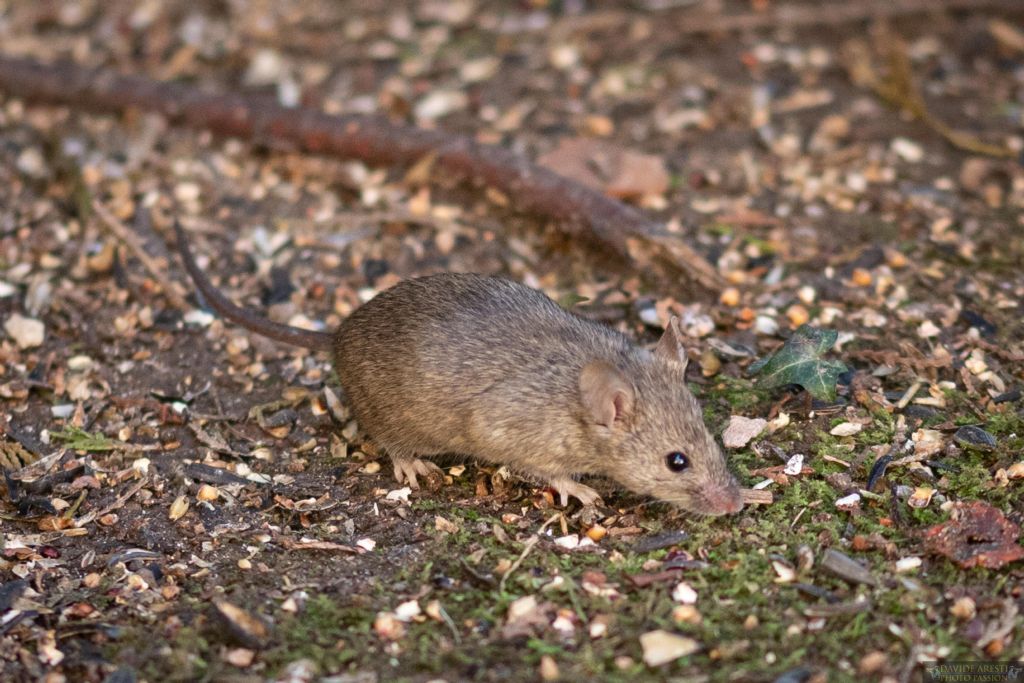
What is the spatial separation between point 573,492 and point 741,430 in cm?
96

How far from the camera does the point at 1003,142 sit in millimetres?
8430

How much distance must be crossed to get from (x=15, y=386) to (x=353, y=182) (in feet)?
9.38

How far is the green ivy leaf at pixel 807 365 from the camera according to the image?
5.99m

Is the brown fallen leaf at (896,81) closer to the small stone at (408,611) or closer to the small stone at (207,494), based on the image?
the small stone at (408,611)

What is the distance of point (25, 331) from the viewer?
705cm

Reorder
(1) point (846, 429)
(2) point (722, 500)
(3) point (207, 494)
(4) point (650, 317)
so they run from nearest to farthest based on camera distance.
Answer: (2) point (722, 500) < (3) point (207, 494) < (1) point (846, 429) < (4) point (650, 317)

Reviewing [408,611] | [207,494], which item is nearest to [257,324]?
[207,494]

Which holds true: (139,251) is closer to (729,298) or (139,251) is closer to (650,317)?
(650,317)

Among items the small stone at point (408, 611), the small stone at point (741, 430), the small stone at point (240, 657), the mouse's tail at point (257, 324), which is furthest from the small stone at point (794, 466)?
the small stone at point (240, 657)

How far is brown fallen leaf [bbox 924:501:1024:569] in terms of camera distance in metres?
4.95

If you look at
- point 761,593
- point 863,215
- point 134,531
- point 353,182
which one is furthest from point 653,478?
point 353,182

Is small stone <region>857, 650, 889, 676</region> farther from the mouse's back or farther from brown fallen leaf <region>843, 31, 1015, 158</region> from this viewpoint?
brown fallen leaf <region>843, 31, 1015, 158</region>

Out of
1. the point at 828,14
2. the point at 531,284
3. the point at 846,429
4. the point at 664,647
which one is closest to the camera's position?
the point at 664,647

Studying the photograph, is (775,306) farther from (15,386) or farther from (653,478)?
(15,386)
